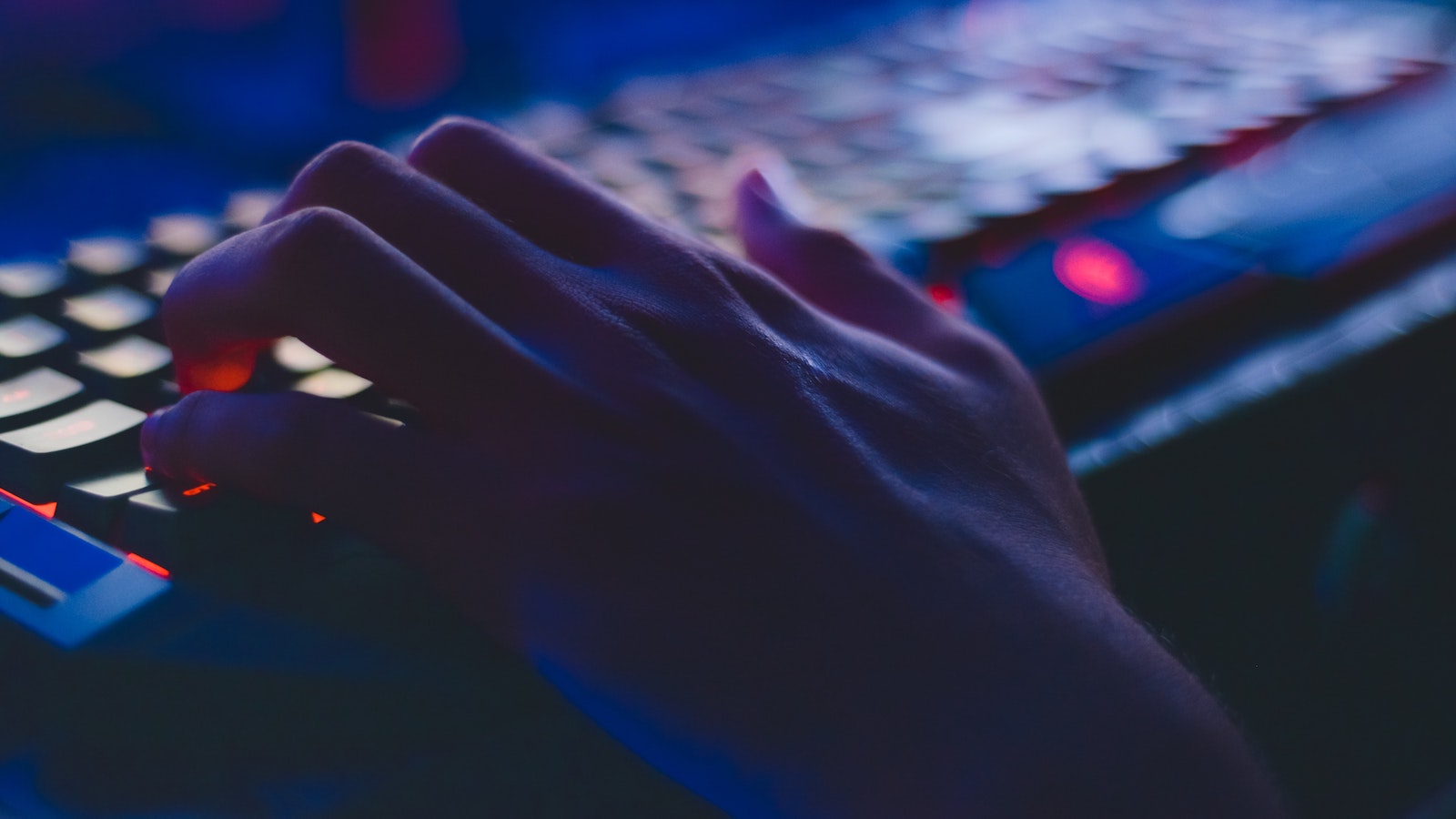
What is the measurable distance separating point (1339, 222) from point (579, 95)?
509 millimetres

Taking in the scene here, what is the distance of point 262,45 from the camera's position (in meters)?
0.67

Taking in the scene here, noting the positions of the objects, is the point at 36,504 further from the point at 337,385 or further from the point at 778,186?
the point at 778,186

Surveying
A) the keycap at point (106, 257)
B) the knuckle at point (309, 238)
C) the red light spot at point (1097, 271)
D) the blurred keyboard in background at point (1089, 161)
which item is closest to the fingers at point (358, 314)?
the knuckle at point (309, 238)

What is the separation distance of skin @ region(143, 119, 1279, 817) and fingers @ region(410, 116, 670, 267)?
0.03ft

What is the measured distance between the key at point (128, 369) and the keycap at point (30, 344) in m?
0.01

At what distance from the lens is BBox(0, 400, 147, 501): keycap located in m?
0.38

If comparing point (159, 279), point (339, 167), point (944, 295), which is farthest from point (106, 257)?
point (944, 295)

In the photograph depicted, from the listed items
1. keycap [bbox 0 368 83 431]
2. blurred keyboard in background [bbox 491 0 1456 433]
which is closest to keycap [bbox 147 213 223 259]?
keycap [bbox 0 368 83 431]

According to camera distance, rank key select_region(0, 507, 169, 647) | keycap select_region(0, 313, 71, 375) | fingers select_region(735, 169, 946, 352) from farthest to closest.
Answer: fingers select_region(735, 169, 946, 352) < keycap select_region(0, 313, 71, 375) < key select_region(0, 507, 169, 647)

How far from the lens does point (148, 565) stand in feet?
1.19

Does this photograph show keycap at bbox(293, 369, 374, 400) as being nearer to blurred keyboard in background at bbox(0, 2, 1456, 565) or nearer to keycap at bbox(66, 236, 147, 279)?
blurred keyboard in background at bbox(0, 2, 1456, 565)

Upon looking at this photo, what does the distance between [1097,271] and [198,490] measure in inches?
18.4

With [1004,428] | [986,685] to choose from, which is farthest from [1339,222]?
[986,685]

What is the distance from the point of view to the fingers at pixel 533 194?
494mm
